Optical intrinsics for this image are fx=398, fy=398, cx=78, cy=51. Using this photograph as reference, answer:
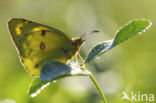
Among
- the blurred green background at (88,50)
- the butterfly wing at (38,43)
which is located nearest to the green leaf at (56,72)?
the butterfly wing at (38,43)

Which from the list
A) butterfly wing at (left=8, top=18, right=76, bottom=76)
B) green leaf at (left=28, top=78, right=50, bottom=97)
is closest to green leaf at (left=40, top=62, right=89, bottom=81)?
green leaf at (left=28, top=78, right=50, bottom=97)

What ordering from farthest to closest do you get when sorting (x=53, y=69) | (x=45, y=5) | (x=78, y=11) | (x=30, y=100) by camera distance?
(x=45, y=5), (x=78, y=11), (x=30, y=100), (x=53, y=69)

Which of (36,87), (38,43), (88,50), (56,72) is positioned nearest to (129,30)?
(56,72)

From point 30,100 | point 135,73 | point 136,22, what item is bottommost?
point 135,73

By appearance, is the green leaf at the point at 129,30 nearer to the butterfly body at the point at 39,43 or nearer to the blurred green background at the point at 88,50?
the butterfly body at the point at 39,43

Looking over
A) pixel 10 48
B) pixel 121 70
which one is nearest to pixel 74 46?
pixel 121 70

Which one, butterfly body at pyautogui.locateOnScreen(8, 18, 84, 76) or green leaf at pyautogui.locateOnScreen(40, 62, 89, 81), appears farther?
butterfly body at pyautogui.locateOnScreen(8, 18, 84, 76)

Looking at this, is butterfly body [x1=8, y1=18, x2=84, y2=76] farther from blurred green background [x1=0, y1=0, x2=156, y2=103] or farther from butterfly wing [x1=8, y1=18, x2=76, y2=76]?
blurred green background [x1=0, y1=0, x2=156, y2=103]

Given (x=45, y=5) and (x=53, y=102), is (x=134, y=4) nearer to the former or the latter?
(x=45, y=5)
